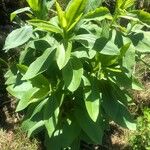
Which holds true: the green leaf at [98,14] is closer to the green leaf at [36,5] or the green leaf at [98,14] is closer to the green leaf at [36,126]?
the green leaf at [36,5]

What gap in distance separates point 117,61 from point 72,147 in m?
0.89

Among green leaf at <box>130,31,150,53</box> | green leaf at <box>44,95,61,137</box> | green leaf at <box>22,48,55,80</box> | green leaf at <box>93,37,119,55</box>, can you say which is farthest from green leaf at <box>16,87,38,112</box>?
green leaf at <box>130,31,150,53</box>

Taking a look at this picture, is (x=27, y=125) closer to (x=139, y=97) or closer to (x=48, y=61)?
(x=48, y=61)

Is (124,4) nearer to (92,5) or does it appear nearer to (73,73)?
(92,5)

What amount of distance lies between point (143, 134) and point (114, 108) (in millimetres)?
600

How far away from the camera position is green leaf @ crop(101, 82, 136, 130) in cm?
348

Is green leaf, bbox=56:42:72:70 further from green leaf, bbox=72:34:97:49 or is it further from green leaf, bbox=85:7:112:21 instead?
green leaf, bbox=85:7:112:21

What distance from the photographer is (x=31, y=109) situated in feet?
12.0

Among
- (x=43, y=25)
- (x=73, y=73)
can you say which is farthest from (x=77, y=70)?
(x=43, y=25)

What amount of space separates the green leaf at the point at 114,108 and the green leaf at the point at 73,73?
1.26 ft

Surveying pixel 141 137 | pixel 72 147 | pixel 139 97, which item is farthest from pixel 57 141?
pixel 139 97

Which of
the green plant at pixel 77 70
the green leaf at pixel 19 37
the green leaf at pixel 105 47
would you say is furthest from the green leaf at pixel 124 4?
the green leaf at pixel 19 37

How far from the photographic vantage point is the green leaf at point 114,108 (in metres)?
3.48

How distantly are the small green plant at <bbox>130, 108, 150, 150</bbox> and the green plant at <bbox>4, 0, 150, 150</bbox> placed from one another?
→ 1.26 feet
